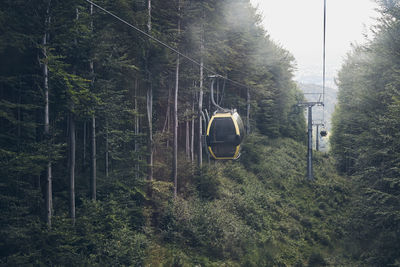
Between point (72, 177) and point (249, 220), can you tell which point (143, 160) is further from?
point (249, 220)

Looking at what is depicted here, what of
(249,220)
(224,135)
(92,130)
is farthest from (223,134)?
(249,220)

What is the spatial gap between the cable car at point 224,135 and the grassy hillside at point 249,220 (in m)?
3.50

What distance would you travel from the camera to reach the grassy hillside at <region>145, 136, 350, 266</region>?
14.0 metres

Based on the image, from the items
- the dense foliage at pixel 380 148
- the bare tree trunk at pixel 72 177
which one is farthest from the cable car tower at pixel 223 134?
the dense foliage at pixel 380 148

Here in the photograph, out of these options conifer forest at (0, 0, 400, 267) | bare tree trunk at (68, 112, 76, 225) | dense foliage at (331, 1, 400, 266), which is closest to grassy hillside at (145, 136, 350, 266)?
conifer forest at (0, 0, 400, 267)

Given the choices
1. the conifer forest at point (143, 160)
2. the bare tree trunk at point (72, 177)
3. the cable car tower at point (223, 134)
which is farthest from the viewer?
the cable car tower at point (223, 134)

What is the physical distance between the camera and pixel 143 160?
47.4ft

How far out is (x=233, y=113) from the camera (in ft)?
42.4

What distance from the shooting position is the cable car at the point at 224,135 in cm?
1245

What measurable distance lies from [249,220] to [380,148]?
7559 mm

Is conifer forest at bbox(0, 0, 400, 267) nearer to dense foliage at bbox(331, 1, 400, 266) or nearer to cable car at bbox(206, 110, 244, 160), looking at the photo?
dense foliage at bbox(331, 1, 400, 266)

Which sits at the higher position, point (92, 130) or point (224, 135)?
point (92, 130)

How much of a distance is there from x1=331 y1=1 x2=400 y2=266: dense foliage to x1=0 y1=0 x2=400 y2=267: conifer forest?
7cm

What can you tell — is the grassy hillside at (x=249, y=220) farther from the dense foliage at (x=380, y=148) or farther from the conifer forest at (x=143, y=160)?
the dense foliage at (x=380, y=148)
